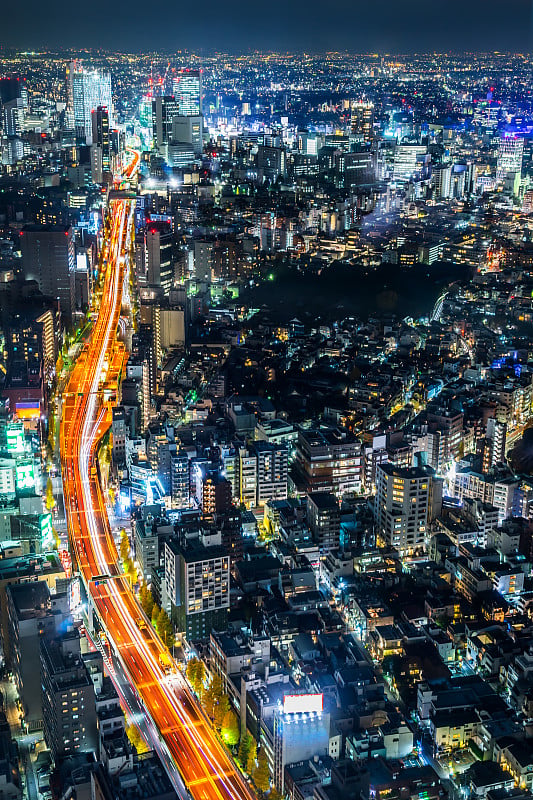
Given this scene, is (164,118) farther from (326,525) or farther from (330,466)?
(326,525)

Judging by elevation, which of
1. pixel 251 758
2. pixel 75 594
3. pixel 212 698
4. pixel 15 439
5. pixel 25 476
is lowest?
pixel 251 758

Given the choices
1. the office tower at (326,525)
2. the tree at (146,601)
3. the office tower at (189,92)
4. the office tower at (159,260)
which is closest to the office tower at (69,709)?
the tree at (146,601)

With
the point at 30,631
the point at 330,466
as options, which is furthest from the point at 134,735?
the point at 330,466

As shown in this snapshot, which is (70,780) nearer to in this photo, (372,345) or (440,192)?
(372,345)

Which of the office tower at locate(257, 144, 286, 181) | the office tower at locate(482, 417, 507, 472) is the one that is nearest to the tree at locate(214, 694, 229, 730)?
the office tower at locate(482, 417, 507, 472)

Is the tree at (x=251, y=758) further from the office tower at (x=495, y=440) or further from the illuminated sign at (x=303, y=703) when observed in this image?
the office tower at (x=495, y=440)
